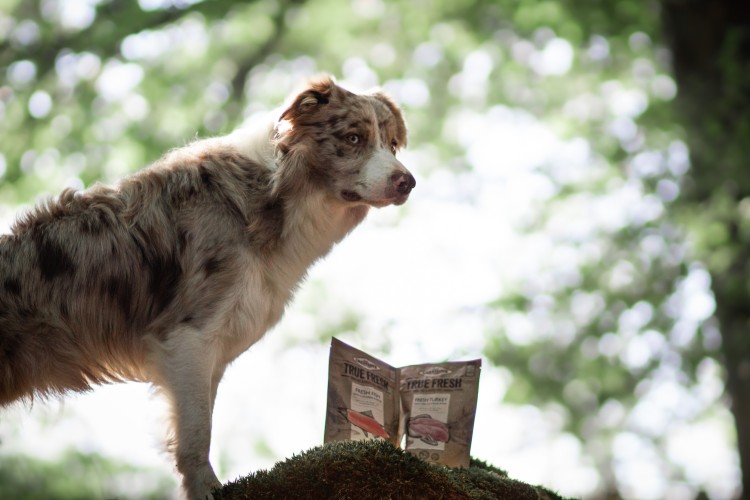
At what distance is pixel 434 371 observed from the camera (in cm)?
325

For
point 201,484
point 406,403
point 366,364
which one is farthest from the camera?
point 406,403

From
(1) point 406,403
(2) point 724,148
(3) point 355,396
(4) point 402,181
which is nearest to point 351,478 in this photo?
(3) point 355,396

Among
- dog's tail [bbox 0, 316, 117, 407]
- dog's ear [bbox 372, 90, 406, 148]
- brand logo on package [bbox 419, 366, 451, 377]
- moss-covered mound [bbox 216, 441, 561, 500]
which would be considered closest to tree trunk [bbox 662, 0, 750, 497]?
dog's ear [bbox 372, 90, 406, 148]

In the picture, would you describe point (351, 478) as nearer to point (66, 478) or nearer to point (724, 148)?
point (66, 478)

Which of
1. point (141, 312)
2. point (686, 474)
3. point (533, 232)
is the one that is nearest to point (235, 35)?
point (533, 232)

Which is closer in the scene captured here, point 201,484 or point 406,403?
point 201,484

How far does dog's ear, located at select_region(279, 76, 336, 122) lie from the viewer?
3578 mm

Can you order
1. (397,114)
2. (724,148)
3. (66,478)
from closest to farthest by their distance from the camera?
1. (397,114)
2. (724,148)
3. (66,478)

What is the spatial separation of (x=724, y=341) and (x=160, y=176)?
6667 millimetres

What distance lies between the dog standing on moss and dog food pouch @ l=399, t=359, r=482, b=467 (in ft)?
2.13

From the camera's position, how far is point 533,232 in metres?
10.1

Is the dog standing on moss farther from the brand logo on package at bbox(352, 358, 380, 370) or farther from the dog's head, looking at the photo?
the brand logo on package at bbox(352, 358, 380, 370)

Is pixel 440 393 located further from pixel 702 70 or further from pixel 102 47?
pixel 702 70

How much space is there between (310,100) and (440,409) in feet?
4.54
